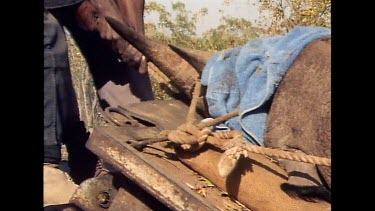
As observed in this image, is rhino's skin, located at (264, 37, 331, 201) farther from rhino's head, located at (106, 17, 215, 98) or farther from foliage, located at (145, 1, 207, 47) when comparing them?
foliage, located at (145, 1, 207, 47)

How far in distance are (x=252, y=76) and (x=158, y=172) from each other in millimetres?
528

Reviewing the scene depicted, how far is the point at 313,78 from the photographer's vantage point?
196 cm

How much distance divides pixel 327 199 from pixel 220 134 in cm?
44

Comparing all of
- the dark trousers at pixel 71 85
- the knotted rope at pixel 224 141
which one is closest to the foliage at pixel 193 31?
the dark trousers at pixel 71 85

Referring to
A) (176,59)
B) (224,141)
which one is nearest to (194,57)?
(176,59)

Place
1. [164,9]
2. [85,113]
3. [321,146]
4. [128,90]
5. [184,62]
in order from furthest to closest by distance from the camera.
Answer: [164,9]
[85,113]
[128,90]
[184,62]
[321,146]

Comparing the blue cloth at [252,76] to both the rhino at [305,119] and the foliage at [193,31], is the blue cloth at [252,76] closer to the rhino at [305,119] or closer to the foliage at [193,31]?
the rhino at [305,119]

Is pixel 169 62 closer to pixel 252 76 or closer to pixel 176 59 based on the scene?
pixel 176 59

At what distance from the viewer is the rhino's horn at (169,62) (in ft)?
8.36

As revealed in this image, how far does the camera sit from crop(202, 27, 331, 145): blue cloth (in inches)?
80.9
